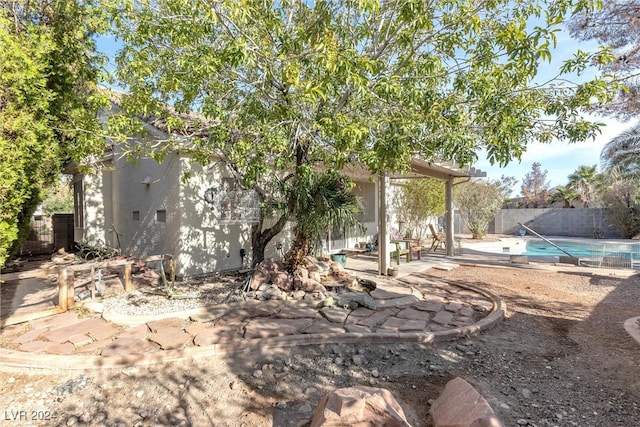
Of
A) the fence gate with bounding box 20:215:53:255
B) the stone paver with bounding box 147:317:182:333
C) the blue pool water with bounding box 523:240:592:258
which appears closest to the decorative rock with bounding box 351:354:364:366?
the stone paver with bounding box 147:317:182:333

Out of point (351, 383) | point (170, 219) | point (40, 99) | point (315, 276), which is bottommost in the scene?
point (351, 383)

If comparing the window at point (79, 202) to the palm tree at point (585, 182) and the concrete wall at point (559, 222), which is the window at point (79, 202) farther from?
the palm tree at point (585, 182)

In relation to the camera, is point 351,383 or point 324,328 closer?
point 351,383

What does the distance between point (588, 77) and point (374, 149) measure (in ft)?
13.5

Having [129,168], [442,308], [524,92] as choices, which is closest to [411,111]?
[524,92]

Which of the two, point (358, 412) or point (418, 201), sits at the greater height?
point (418, 201)

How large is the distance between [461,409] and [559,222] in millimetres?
28800

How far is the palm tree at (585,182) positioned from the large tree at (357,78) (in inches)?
1131

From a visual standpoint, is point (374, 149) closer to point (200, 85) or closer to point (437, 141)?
point (437, 141)

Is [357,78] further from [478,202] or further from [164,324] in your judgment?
[478,202]

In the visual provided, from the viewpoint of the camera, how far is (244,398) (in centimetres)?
362

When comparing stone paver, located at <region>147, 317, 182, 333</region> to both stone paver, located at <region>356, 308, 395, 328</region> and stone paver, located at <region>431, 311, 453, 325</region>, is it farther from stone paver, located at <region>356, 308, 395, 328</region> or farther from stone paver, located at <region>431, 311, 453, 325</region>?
stone paver, located at <region>431, 311, 453, 325</region>

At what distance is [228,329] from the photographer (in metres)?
5.18

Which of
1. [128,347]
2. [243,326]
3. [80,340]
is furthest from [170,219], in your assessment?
[243,326]
